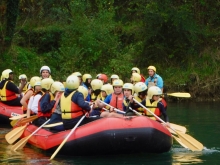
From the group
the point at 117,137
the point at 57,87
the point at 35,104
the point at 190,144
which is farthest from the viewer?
the point at 35,104

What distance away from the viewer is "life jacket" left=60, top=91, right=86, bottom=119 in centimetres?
1176

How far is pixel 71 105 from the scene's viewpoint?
38.5ft

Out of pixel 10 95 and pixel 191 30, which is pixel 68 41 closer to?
pixel 191 30

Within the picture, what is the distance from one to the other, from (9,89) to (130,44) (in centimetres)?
1211

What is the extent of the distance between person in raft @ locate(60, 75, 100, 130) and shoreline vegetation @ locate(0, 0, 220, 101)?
1384 centimetres

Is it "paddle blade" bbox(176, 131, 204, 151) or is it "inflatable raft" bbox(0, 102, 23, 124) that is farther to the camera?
"inflatable raft" bbox(0, 102, 23, 124)

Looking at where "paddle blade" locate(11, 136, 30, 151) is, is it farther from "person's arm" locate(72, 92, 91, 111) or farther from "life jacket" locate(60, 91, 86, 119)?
"person's arm" locate(72, 92, 91, 111)

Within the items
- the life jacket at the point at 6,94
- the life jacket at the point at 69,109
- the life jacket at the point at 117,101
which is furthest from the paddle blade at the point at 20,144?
the life jacket at the point at 6,94

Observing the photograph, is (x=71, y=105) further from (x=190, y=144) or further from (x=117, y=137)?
(x=190, y=144)

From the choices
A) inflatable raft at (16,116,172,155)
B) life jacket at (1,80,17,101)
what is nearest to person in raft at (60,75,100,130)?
inflatable raft at (16,116,172,155)

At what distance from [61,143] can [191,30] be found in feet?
54.1

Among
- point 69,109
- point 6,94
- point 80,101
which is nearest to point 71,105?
point 69,109

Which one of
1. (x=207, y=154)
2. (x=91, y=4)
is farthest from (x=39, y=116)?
(x=91, y=4)

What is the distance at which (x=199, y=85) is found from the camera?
83.9ft
